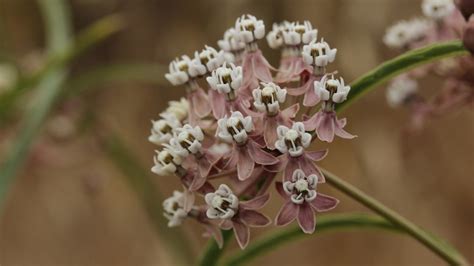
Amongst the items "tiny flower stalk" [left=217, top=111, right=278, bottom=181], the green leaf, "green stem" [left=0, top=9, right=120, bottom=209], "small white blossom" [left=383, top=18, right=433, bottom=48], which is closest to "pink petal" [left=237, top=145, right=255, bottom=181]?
"tiny flower stalk" [left=217, top=111, right=278, bottom=181]

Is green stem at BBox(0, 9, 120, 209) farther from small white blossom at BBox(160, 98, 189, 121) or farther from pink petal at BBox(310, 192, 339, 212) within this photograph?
pink petal at BBox(310, 192, 339, 212)

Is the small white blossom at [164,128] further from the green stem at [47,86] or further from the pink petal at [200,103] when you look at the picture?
the green stem at [47,86]

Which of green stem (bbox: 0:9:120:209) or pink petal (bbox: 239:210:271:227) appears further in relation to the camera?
green stem (bbox: 0:9:120:209)

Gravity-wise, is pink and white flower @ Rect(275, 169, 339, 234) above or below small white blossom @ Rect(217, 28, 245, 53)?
below

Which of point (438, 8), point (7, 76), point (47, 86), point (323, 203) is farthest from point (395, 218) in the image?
point (7, 76)

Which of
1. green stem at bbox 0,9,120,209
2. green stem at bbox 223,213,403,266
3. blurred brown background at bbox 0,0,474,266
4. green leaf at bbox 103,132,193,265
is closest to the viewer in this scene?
green stem at bbox 223,213,403,266

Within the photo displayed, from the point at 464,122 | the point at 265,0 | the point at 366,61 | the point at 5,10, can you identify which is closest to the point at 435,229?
the point at 464,122

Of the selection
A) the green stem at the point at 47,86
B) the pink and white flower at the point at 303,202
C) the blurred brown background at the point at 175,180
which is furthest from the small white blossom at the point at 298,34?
the blurred brown background at the point at 175,180
